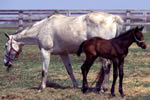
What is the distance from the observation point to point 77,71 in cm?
1295

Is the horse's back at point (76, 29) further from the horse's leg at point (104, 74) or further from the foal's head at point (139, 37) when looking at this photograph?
the foal's head at point (139, 37)

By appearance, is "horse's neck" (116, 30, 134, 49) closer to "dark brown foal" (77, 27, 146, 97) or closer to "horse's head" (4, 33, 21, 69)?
"dark brown foal" (77, 27, 146, 97)

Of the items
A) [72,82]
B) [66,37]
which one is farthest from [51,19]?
[72,82]

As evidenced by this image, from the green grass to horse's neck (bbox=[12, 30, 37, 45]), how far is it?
1.16m

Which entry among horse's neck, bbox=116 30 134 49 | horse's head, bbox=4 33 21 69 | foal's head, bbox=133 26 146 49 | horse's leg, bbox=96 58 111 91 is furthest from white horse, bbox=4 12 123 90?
foal's head, bbox=133 26 146 49

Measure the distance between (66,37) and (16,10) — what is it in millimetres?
14873

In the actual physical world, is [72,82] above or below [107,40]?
below

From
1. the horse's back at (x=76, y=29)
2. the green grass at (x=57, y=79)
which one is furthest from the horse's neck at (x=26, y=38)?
the green grass at (x=57, y=79)

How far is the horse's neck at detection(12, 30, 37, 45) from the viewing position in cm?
1053

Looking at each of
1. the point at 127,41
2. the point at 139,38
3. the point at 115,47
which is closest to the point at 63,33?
the point at 115,47

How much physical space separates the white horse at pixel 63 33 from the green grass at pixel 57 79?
24.5 inches

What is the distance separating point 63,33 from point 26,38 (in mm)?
1294

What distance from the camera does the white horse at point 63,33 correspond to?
31.1 ft

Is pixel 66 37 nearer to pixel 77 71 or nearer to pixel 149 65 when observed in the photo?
pixel 77 71
